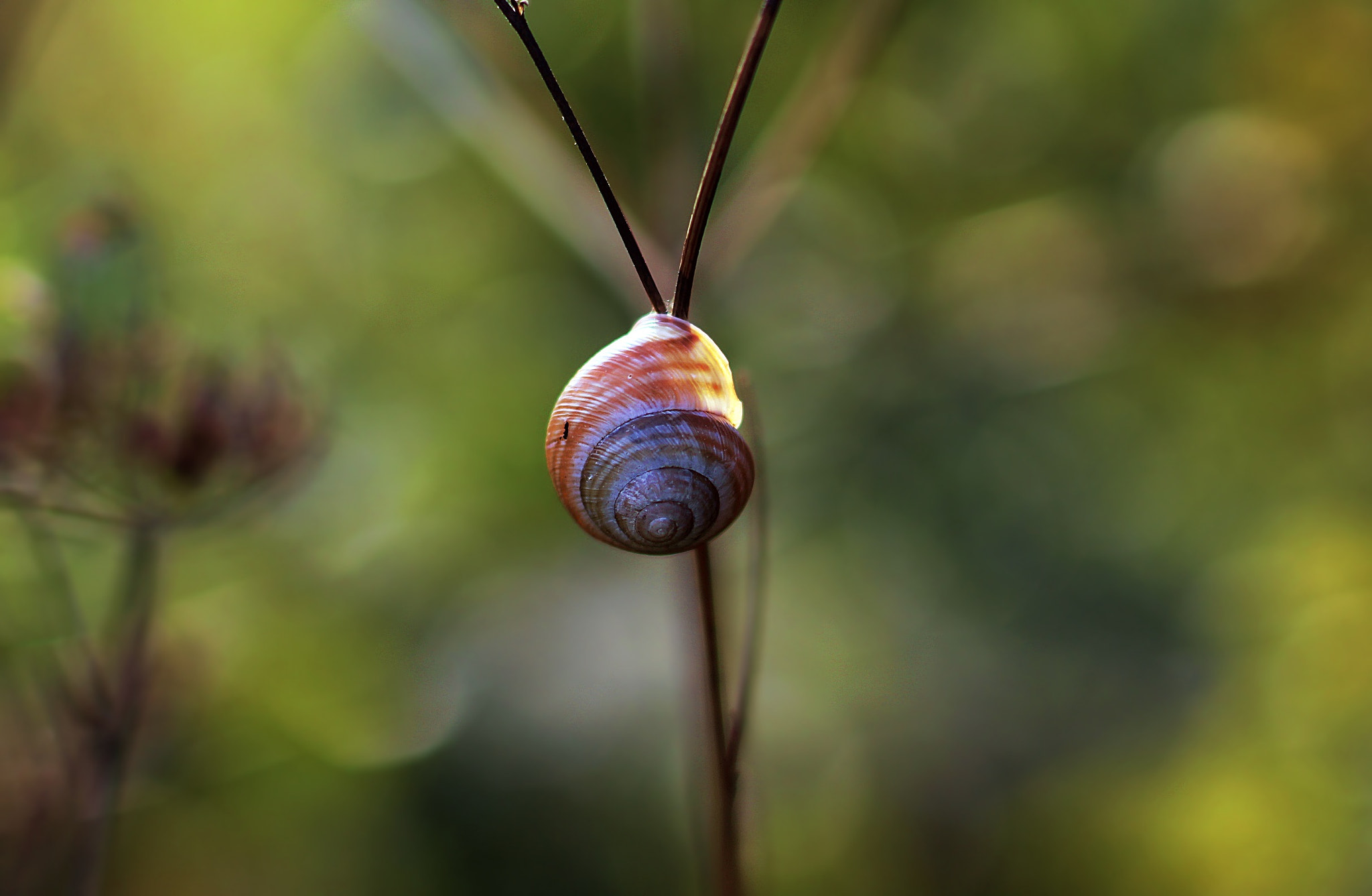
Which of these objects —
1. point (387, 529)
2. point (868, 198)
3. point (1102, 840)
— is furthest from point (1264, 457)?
point (387, 529)

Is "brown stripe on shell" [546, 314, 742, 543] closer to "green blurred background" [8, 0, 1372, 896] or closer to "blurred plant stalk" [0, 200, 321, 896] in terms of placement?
"blurred plant stalk" [0, 200, 321, 896]

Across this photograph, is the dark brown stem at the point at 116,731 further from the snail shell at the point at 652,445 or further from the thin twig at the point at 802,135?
the thin twig at the point at 802,135

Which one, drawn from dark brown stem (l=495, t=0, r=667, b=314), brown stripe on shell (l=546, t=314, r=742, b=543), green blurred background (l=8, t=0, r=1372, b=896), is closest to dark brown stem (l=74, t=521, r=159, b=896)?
brown stripe on shell (l=546, t=314, r=742, b=543)

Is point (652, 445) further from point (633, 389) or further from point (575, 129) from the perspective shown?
point (575, 129)

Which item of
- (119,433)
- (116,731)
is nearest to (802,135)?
(119,433)

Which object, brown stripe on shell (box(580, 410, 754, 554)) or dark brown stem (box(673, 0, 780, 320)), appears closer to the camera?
dark brown stem (box(673, 0, 780, 320))
